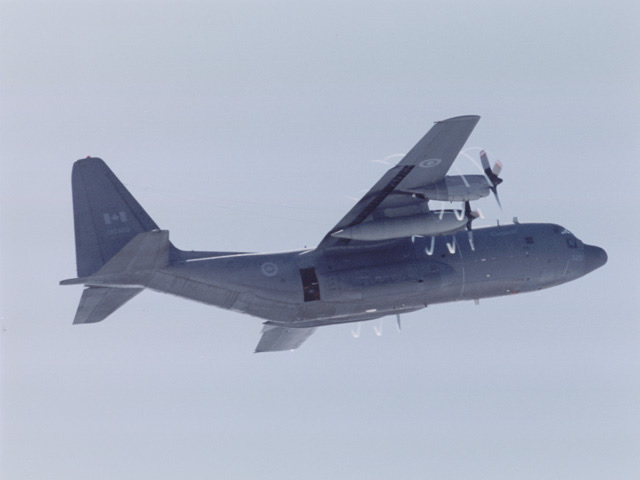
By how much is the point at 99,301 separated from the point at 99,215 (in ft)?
10.3

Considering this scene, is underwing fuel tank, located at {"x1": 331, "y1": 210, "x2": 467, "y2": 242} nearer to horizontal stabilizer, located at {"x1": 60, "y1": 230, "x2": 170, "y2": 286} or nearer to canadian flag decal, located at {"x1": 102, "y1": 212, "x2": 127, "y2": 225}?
horizontal stabilizer, located at {"x1": 60, "y1": 230, "x2": 170, "y2": 286}

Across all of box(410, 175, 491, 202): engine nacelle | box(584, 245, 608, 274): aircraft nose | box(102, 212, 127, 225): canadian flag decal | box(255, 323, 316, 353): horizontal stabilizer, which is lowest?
box(255, 323, 316, 353): horizontal stabilizer

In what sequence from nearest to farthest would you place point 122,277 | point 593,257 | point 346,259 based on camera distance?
point 122,277 → point 346,259 → point 593,257

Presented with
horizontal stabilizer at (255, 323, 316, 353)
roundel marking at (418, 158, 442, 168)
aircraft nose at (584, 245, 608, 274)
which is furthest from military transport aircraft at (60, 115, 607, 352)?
horizontal stabilizer at (255, 323, 316, 353)

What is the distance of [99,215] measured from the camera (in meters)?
42.9

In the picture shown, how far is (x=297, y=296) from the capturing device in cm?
4362

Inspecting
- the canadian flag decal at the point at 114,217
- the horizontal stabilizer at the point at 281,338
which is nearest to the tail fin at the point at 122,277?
the canadian flag decal at the point at 114,217

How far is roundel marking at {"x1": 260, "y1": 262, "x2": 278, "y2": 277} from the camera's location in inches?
1715

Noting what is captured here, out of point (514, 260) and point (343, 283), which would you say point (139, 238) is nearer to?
point (343, 283)

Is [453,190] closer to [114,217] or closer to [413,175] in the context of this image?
[413,175]

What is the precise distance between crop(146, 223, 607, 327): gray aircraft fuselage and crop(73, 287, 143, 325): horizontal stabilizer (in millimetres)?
1381

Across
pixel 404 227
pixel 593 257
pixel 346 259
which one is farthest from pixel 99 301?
pixel 593 257

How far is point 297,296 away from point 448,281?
5920 millimetres

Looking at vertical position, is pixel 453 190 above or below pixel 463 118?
below
